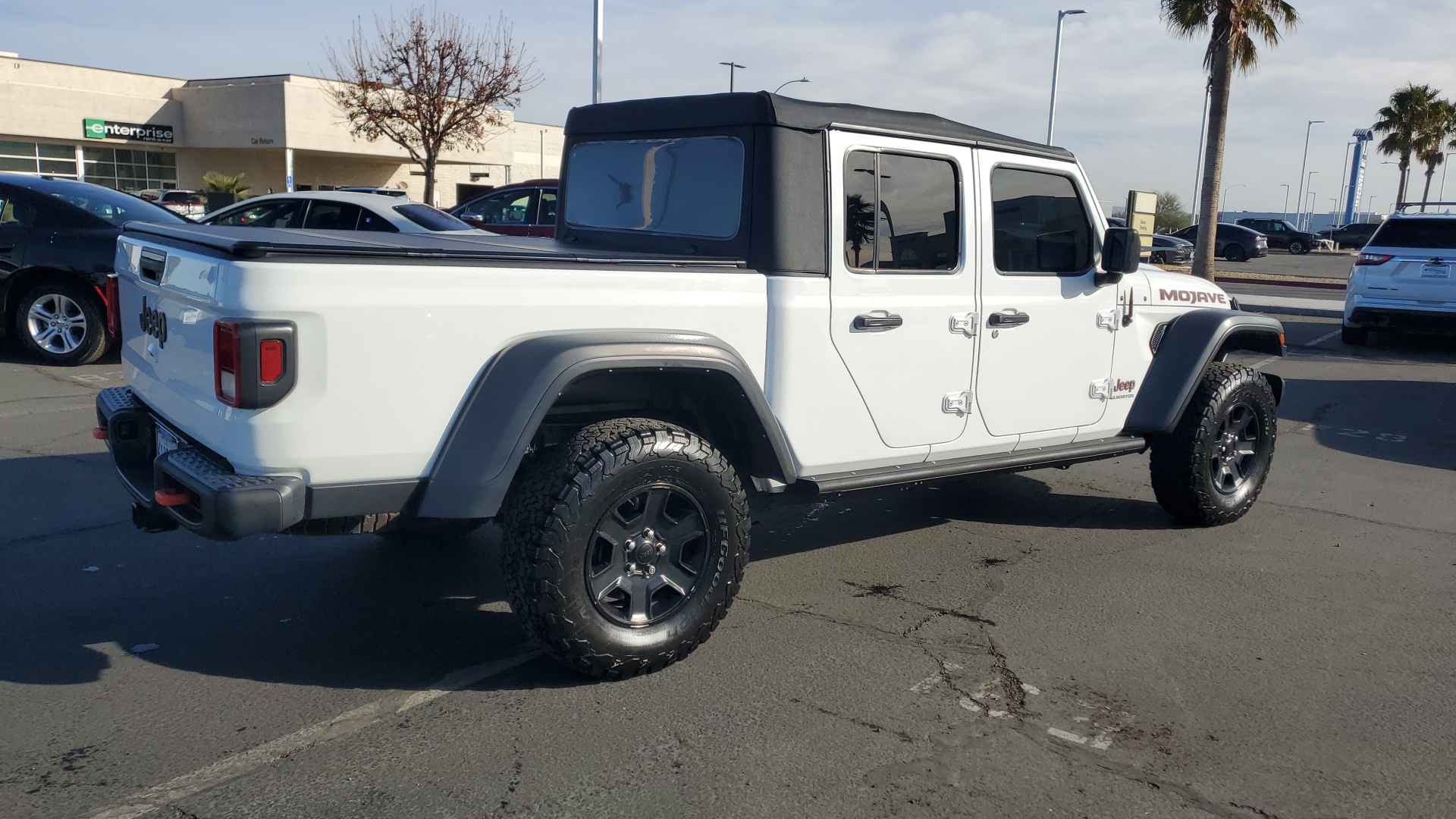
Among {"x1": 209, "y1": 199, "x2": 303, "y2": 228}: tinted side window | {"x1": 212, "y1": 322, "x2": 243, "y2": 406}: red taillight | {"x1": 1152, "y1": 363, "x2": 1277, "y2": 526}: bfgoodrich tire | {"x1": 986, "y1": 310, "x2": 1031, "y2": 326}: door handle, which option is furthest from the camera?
{"x1": 209, "y1": 199, "x2": 303, "y2": 228}: tinted side window

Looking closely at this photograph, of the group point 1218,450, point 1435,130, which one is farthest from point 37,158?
point 1435,130

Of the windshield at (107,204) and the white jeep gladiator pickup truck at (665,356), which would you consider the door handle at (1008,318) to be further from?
the windshield at (107,204)

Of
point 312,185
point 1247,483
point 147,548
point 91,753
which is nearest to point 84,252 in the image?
point 147,548

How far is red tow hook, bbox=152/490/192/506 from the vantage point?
3326 millimetres

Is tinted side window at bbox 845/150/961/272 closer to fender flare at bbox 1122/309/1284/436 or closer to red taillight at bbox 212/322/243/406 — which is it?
fender flare at bbox 1122/309/1284/436

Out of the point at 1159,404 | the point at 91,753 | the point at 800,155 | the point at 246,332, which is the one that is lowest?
the point at 91,753

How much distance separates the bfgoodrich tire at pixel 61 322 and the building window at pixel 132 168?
3960 cm

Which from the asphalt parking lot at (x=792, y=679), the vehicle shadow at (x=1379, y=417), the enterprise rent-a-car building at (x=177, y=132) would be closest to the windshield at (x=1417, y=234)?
the vehicle shadow at (x=1379, y=417)

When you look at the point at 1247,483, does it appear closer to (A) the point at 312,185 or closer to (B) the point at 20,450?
(B) the point at 20,450

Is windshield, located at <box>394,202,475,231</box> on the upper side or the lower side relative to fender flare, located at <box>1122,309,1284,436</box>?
upper

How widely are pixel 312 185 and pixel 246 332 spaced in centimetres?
4949

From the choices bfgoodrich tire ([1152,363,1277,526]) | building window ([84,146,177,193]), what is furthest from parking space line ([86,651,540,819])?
building window ([84,146,177,193])

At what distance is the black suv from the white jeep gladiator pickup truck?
45.6 metres

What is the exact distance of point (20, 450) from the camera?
22.1ft
